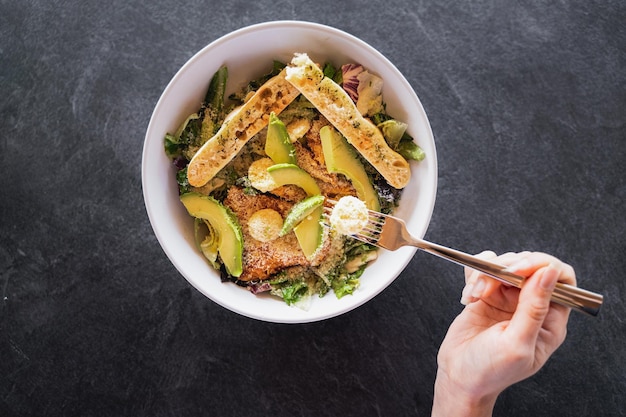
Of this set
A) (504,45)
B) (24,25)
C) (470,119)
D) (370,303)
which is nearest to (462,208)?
(470,119)

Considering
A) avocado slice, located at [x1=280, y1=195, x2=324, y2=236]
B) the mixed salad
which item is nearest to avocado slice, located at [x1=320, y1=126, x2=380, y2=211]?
the mixed salad

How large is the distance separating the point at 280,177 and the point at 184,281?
0.64 m

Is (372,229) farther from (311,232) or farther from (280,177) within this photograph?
(280,177)

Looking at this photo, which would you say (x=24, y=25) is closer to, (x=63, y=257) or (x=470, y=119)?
(x=63, y=257)

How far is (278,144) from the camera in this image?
1917 mm

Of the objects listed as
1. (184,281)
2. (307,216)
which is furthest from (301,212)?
(184,281)

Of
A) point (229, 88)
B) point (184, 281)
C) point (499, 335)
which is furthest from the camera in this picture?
point (184, 281)

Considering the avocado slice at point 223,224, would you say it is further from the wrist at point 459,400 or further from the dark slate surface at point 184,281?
the wrist at point 459,400

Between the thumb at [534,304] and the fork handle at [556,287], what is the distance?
5 cm

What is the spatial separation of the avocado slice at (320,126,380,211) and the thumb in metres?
0.56

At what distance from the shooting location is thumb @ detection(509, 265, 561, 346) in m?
1.57

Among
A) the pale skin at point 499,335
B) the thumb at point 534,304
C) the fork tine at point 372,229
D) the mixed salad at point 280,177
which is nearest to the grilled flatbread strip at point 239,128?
the mixed salad at point 280,177

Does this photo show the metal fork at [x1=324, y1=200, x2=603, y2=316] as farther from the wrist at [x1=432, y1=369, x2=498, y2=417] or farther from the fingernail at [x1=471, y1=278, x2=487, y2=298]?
the wrist at [x1=432, y1=369, x2=498, y2=417]

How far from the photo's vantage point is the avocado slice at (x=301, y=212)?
74.7 inches
